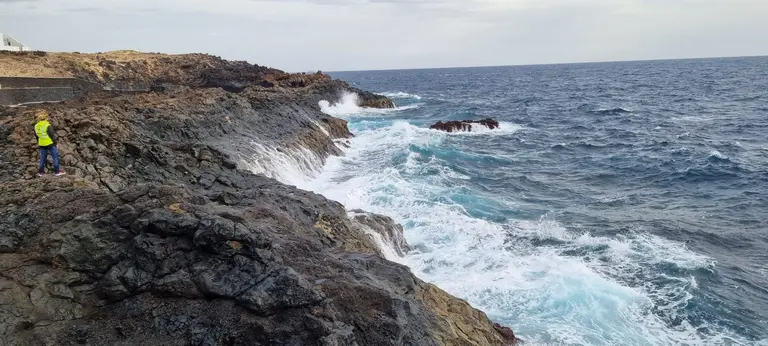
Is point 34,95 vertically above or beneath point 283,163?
above

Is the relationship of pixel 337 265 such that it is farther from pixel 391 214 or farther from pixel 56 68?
pixel 56 68

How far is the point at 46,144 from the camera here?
11.2 metres

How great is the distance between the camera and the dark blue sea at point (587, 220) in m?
11.7

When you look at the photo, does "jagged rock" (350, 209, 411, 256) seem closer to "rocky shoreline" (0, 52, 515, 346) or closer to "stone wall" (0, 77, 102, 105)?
"rocky shoreline" (0, 52, 515, 346)

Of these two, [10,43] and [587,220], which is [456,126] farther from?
[10,43]

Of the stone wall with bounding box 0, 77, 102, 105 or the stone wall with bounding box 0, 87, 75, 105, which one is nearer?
the stone wall with bounding box 0, 87, 75, 105

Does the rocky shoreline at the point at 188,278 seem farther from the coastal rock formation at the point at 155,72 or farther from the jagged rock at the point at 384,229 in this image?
the coastal rock formation at the point at 155,72

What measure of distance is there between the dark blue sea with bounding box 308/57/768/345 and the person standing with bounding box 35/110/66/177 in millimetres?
8805

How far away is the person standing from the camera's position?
11023mm

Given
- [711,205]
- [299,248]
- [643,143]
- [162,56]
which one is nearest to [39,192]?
[299,248]

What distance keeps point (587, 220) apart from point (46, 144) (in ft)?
53.7

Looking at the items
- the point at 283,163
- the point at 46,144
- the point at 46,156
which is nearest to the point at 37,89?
the point at 283,163

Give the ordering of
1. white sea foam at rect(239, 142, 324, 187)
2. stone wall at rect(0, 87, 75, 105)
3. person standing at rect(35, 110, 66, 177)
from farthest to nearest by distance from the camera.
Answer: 1. stone wall at rect(0, 87, 75, 105)
2. white sea foam at rect(239, 142, 324, 187)
3. person standing at rect(35, 110, 66, 177)

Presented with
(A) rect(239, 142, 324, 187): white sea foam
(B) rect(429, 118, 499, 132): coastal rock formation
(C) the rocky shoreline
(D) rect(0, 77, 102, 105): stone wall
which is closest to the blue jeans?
(C) the rocky shoreline
